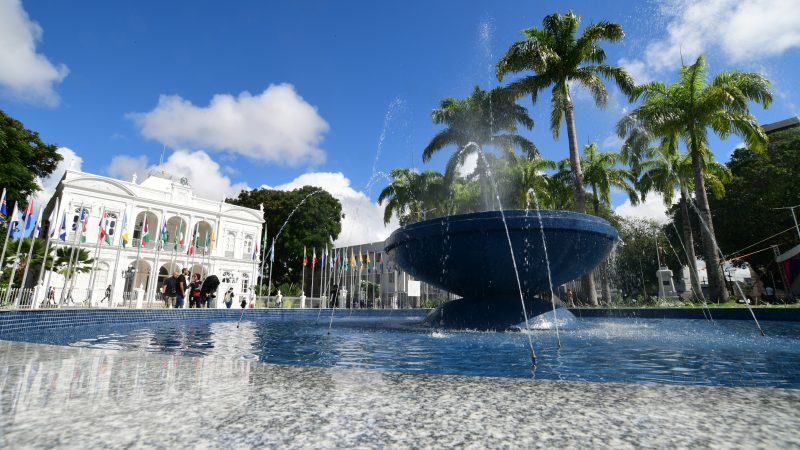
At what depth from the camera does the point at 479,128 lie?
2439cm

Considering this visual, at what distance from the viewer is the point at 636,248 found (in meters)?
37.9

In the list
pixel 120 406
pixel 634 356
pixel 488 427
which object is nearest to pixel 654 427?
pixel 488 427

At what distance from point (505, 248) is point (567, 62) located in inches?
566

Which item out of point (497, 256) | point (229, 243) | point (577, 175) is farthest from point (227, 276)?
point (497, 256)

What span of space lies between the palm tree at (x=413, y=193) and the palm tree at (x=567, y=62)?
11.6 m

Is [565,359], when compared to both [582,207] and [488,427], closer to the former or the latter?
[488,427]

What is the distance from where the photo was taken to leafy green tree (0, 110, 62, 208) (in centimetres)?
2084

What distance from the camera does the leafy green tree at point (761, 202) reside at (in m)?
25.0

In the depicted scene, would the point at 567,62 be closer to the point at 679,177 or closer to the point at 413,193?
the point at 679,177

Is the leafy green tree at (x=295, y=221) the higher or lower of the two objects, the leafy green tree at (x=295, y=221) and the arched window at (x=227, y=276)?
the higher

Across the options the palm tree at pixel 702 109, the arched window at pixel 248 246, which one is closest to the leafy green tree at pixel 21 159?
the arched window at pixel 248 246

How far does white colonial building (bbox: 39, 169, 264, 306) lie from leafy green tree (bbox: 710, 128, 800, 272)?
35618 mm

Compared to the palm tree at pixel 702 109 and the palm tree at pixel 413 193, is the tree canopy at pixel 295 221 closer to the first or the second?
the palm tree at pixel 413 193

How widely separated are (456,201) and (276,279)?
69.5 ft
